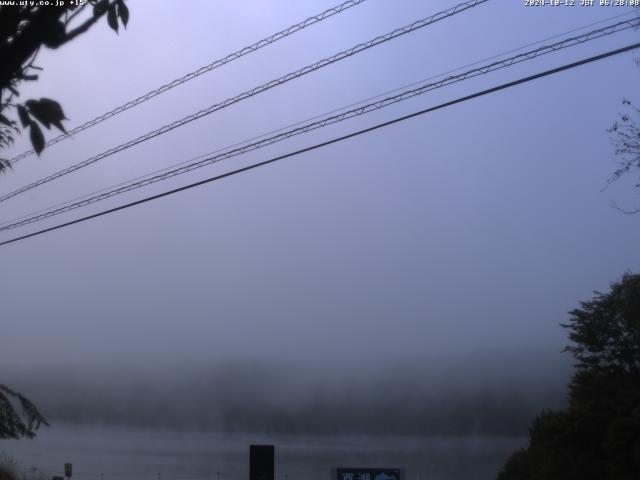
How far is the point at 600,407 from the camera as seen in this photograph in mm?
29594

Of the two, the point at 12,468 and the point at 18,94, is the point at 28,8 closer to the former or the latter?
the point at 18,94

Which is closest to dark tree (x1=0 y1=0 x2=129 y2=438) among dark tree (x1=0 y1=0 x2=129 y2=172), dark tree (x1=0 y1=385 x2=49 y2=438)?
dark tree (x1=0 y1=0 x2=129 y2=172)

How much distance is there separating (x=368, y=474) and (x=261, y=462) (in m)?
4.20

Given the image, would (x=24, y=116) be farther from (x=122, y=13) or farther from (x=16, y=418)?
(x=16, y=418)

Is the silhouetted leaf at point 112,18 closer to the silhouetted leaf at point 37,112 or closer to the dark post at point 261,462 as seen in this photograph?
the silhouetted leaf at point 37,112

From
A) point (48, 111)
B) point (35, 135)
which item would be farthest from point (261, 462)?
point (48, 111)

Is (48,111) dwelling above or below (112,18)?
below

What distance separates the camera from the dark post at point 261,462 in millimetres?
21406

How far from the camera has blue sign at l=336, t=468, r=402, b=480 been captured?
946 inches

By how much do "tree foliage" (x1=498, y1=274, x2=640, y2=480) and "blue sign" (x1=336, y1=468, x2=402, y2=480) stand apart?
838cm

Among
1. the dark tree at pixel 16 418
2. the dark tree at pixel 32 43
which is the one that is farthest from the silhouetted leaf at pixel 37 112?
the dark tree at pixel 16 418

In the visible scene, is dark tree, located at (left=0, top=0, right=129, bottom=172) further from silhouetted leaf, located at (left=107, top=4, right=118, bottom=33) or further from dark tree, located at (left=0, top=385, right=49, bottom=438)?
dark tree, located at (left=0, top=385, right=49, bottom=438)

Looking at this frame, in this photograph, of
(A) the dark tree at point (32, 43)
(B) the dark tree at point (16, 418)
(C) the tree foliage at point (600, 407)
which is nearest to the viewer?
(A) the dark tree at point (32, 43)

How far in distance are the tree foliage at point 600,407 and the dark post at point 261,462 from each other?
435 inches
